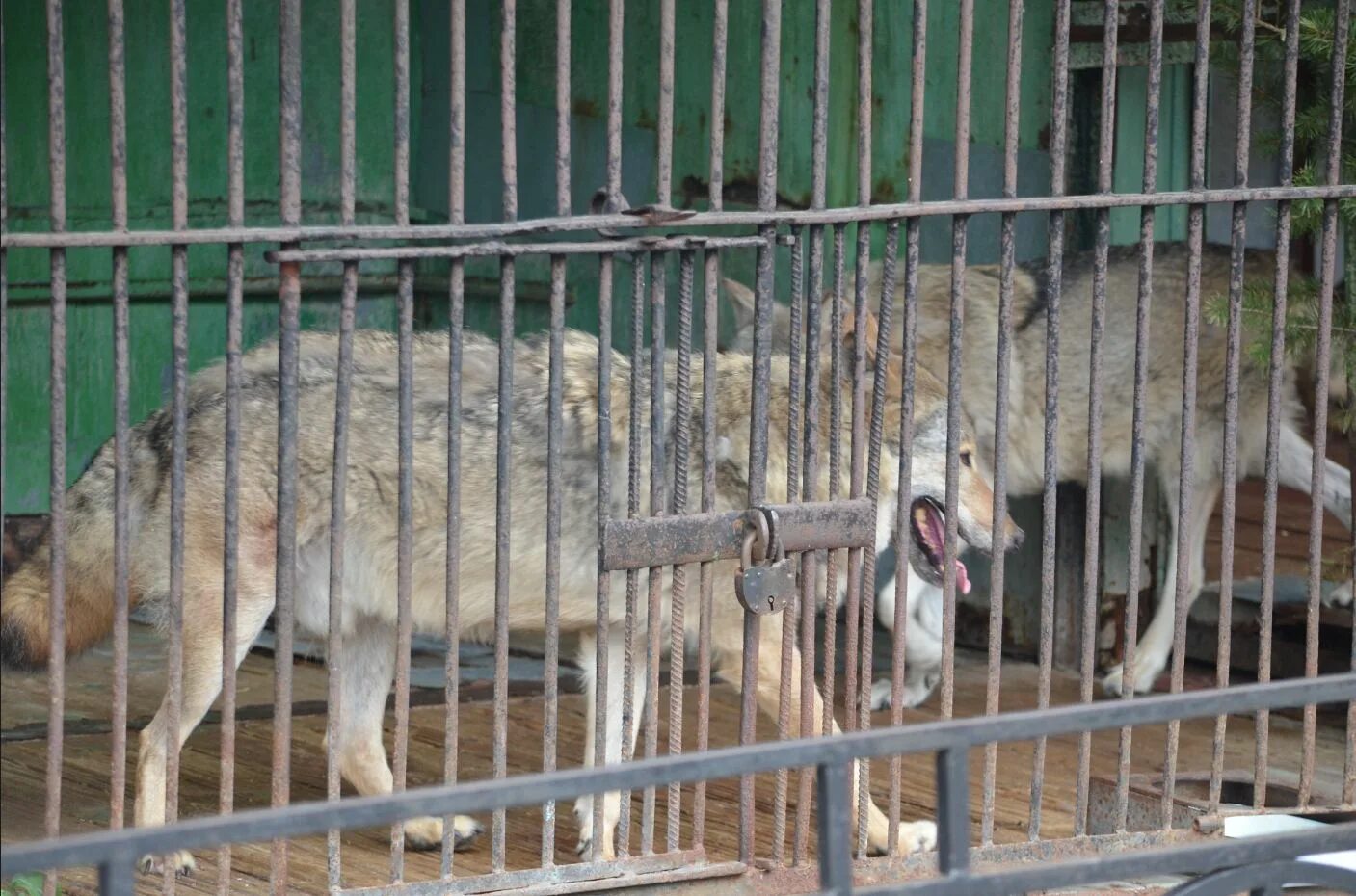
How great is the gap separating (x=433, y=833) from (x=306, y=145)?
13.6 feet

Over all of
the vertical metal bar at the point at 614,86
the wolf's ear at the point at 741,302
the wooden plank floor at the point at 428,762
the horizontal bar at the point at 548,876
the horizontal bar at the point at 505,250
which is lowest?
the wooden plank floor at the point at 428,762

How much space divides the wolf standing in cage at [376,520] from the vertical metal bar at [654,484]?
1.71 feet

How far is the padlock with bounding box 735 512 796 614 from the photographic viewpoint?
173 inches

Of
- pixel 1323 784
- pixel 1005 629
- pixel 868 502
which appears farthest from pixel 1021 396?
pixel 868 502

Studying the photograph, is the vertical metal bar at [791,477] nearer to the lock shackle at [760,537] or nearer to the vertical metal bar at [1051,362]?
the lock shackle at [760,537]

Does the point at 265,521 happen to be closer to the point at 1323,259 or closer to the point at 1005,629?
the point at 1323,259

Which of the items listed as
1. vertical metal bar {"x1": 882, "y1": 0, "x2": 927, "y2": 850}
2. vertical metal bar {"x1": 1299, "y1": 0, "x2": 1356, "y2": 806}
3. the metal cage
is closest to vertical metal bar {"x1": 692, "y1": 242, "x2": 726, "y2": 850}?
the metal cage

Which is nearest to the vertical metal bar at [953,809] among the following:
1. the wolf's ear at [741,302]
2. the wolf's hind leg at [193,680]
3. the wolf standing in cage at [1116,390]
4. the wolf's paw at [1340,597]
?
the wolf's hind leg at [193,680]

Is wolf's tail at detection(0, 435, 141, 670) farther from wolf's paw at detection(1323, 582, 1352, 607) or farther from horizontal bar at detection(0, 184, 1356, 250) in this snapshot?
wolf's paw at detection(1323, 582, 1352, 607)

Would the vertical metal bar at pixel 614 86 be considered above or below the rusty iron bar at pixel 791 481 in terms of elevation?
above

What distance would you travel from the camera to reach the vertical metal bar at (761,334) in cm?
429

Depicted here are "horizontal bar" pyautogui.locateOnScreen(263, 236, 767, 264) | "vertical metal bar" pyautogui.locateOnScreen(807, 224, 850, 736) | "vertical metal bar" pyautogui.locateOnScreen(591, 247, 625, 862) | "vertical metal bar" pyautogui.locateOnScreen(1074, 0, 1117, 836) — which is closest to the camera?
"horizontal bar" pyautogui.locateOnScreen(263, 236, 767, 264)

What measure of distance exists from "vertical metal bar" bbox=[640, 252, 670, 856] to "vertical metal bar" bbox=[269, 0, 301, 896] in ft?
2.81

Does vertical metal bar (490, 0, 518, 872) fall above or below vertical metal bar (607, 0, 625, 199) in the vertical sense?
below
